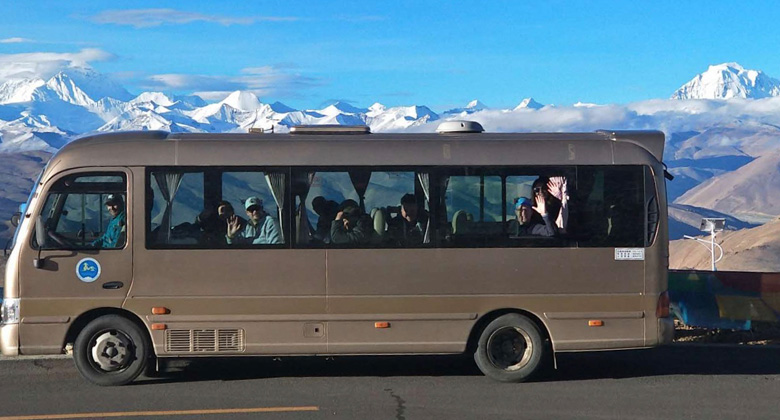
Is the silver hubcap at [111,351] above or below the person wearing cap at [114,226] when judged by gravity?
below

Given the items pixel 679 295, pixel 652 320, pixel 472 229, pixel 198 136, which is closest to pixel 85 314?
pixel 198 136

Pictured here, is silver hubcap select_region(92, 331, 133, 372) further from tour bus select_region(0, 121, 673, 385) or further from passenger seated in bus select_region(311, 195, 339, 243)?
passenger seated in bus select_region(311, 195, 339, 243)

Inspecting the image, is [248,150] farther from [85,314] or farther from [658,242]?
[658,242]

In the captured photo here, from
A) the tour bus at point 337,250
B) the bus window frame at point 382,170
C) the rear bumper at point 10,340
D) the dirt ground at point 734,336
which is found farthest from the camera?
the dirt ground at point 734,336

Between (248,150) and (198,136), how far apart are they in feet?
1.89

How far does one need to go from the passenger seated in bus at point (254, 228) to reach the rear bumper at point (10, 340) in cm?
219

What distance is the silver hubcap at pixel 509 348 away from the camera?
32.6ft

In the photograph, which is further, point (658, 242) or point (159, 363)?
point (159, 363)

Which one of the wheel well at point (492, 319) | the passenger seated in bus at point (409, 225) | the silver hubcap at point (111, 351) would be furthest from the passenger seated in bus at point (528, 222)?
the silver hubcap at point (111, 351)

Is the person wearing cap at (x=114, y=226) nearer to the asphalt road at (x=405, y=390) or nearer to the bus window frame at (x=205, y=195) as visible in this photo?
the bus window frame at (x=205, y=195)

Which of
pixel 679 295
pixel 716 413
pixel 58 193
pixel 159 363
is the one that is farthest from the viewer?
pixel 679 295

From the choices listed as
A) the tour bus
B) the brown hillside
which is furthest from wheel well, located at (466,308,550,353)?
the brown hillside

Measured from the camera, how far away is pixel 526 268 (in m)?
9.85

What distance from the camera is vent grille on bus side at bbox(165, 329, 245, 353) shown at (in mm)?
9688
